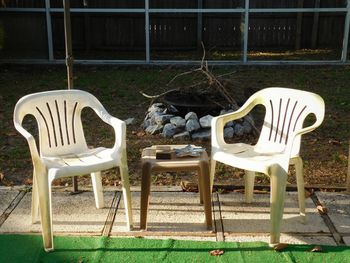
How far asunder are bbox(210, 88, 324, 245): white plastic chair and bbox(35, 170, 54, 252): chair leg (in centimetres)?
123

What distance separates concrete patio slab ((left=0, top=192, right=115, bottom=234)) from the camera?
3.46 metres

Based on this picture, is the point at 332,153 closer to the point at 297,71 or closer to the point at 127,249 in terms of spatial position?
the point at 127,249

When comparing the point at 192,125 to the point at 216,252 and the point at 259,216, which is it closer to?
the point at 259,216

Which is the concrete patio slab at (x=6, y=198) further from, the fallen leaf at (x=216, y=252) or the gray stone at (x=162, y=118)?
the gray stone at (x=162, y=118)

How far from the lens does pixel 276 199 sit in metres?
3.18

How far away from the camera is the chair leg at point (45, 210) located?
122 inches

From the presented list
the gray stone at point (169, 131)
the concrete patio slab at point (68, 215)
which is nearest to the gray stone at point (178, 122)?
the gray stone at point (169, 131)

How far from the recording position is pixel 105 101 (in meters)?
Result: 7.50

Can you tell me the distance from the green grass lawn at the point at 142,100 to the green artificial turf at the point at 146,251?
1.17 meters

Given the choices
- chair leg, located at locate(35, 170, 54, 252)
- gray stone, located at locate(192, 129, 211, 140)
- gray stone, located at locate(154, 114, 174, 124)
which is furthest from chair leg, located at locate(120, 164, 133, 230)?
gray stone, located at locate(154, 114, 174, 124)

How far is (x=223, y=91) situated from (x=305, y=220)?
247cm

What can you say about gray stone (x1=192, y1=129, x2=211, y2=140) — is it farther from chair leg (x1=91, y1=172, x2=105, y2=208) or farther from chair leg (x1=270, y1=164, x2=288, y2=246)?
chair leg (x1=270, y1=164, x2=288, y2=246)

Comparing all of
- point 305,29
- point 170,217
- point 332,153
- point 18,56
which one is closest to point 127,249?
point 170,217

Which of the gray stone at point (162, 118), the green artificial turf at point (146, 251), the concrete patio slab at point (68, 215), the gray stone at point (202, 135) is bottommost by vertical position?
the concrete patio slab at point (68, 215)
